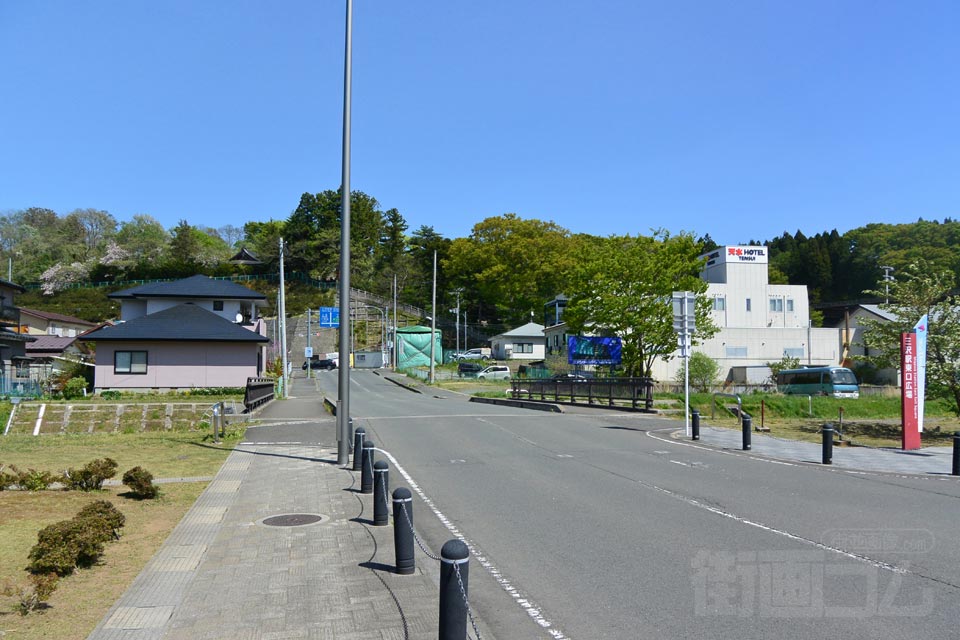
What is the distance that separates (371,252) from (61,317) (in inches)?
1625

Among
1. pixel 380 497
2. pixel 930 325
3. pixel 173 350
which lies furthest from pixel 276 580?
pixel 173 350

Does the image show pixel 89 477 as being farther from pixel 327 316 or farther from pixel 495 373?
pixel 495 373

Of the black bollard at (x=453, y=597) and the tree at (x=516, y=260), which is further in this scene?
the tree at (x=516, y=260)

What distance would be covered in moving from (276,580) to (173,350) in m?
38.5

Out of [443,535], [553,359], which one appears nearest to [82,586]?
[443,535]

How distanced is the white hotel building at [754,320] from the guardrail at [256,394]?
33325 mm

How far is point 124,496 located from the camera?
1128 centimetres

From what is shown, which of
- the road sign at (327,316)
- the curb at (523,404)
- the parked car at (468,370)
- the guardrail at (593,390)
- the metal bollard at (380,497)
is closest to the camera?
the metal bollard at (380,497)

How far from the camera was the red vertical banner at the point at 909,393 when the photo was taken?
17.5 m

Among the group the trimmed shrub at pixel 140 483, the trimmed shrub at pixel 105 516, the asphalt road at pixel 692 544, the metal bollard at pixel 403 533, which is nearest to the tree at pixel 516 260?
the asphalt road at pixel 692 544

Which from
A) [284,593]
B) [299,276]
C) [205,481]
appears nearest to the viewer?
[284,593]

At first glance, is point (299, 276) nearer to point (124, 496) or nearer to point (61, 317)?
point (61, 317)

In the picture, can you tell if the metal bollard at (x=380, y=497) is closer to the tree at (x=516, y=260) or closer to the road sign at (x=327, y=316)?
the road sign at (x=327, y=316)

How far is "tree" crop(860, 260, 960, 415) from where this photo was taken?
72.8 feet
